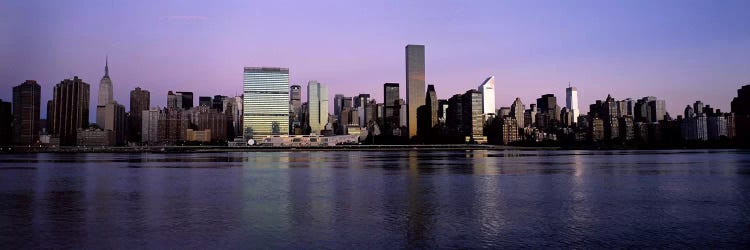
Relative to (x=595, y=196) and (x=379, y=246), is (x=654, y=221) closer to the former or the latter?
(x=595, y=196)

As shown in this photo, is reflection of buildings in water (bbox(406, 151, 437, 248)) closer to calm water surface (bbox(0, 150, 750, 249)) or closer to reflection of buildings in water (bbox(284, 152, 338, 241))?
calm water surface (bbox(0, 150, 750, 249))

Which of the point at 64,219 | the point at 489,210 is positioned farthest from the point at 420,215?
the point at 64,219

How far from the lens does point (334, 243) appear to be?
24.1 metres

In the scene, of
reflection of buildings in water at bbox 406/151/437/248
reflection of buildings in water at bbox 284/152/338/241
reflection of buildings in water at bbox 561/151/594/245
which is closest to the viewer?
reflection of buildings in water at bbox 406/151/437/248

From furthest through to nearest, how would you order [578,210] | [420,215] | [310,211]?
[578,210] < [310,211] < [420,215]

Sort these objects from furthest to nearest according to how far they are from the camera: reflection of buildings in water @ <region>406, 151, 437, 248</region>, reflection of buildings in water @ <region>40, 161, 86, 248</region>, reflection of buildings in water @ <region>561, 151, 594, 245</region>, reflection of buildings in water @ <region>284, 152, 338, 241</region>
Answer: reflection of buildings in water @ <region>284, 152, 338, 241</region> < reflection of buildings in water @ <region>561, 151, 594, 245</region> < reflection of buildings in water @ <region>40, 161, 86, 248</region> < reflection of buildings in water @ <region>406, 151, 437, 248</region>

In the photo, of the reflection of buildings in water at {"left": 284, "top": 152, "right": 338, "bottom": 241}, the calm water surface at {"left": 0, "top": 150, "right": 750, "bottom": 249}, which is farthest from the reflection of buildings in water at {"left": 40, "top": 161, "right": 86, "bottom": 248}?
the reflection of buildings in water at {"left": 284, "top": 152, "right": 338, "bottom": 241}

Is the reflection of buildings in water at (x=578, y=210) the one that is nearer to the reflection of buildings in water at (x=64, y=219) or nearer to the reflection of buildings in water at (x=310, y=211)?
the reflection of buildings in water at (x=310, y=211)

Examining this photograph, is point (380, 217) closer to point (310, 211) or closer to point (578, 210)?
point (310, 211)

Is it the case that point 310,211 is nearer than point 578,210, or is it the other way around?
point 310,211

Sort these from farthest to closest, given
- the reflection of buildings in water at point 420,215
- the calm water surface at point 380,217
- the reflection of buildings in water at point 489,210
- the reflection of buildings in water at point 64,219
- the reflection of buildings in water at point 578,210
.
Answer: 1. the reflection of buildings in water at point 489,210
2. the reflection of buildings in water at point 578,210
3. the reflection of buildings in water at point 64,219
4. the reflection of buildings in water at point 420,215
5. the calm water surface at point 380,217

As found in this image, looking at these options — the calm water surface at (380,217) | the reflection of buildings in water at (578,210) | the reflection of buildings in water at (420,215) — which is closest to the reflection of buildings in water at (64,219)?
the calm water surface at (380,217)

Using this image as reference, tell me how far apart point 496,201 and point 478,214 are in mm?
7037

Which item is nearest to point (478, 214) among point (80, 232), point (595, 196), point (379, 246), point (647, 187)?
point (379, 246)
